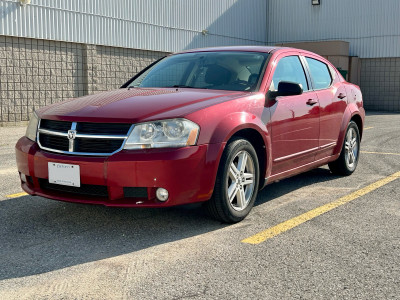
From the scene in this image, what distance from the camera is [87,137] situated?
12.6 ft

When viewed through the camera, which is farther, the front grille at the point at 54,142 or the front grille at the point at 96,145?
the front grille at the point at 54,142

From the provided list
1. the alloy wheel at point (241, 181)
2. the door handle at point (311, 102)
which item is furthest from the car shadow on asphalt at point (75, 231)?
the door handle at point (311, 102)

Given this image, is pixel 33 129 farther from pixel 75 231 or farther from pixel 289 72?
pixel 289 72

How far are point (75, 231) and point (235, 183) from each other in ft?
4.48

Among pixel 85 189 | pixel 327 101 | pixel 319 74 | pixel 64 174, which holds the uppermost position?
pixel 319 74

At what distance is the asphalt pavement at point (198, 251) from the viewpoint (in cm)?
299

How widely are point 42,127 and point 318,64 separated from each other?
11.3 ft

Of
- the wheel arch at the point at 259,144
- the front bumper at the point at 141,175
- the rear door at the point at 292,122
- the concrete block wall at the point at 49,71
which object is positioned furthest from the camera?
the concrete block wall at the point at 49,71

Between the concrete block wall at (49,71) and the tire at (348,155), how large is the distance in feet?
32.3

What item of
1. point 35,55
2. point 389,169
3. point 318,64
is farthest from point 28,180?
point 35,55

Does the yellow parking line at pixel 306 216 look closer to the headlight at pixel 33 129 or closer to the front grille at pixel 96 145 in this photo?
the front grille at pixel 96 145

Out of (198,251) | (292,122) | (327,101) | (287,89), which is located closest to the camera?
(198,251)

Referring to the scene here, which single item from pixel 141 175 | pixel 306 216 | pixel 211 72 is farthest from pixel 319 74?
pixel 141 175

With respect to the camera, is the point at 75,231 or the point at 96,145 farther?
the point at 75,231
